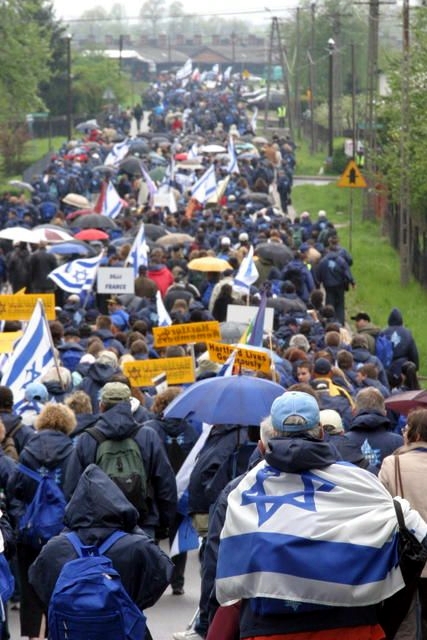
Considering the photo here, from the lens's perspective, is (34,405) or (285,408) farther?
(34,405)

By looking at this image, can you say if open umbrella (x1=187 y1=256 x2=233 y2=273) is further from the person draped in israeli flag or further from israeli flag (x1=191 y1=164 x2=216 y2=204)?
the person draped in israeli flag

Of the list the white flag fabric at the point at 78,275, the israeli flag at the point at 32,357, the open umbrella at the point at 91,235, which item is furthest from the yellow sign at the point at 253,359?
the open umbrella at the point at 91,235

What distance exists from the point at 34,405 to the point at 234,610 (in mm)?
7112

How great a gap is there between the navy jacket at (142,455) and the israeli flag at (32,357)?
4421 millimetres

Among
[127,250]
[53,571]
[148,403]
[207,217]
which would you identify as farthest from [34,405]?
[207,217]

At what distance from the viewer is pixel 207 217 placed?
34094mm

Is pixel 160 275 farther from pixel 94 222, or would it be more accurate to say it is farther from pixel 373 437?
pixel 373 437

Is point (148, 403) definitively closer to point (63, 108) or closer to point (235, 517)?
point (235, 517)

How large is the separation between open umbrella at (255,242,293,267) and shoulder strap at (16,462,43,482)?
54.9 feet

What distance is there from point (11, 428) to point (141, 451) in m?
1.97

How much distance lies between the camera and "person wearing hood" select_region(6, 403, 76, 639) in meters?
10.2

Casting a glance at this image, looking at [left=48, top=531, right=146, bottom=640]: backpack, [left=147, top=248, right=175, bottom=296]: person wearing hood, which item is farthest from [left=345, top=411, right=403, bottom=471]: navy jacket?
[left=147, top=248, right=175, bottom=296]: person wearing hood

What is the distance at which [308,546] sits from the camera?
18.8ft

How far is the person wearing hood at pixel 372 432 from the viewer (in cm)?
1051
